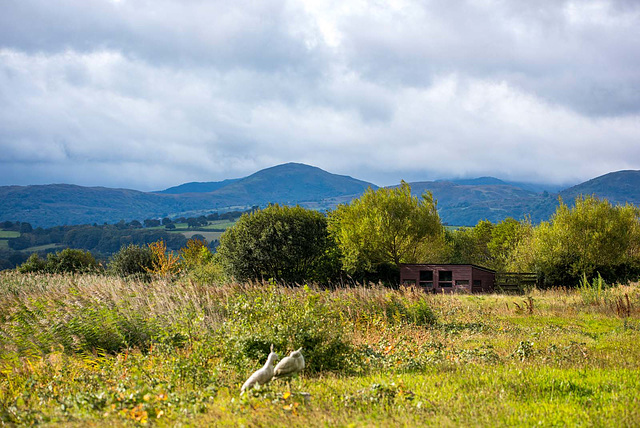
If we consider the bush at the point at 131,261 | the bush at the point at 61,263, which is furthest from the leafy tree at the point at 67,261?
the bush at the point at 131,261

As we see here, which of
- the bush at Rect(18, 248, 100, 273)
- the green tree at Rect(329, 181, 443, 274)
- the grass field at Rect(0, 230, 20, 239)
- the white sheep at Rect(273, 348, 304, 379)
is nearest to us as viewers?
the white sheep at Rect(273, 348, 304, 379)

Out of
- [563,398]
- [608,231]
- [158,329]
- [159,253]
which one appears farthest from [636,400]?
[159,253]

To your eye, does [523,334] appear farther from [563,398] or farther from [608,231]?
[608,231]

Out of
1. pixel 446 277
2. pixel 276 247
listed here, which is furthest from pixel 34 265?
pixel 446 277

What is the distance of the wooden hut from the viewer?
3597cm

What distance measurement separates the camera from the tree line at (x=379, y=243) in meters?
34.6

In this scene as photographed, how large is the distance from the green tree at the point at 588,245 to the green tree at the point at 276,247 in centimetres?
1840

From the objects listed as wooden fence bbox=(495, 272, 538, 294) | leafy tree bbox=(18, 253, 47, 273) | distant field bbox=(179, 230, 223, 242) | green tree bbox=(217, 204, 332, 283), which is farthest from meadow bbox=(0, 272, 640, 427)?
distant field bbox=(179, 230, 223, 242)

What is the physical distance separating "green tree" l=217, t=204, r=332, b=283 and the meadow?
63.7 ft

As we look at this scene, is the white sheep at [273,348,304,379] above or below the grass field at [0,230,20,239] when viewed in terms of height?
above

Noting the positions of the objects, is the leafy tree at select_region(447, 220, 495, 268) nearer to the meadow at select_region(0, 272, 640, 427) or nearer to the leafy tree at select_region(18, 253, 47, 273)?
the leafy tree at select_region(18, 253, 47, 273)

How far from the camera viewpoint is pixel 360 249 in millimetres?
37969

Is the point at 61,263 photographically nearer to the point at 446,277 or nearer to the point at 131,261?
the point at 131,261

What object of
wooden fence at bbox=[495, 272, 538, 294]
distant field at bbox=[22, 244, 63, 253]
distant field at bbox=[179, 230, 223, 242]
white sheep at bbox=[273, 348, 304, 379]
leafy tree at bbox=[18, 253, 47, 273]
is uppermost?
white sheep at bbox=[273, 348, 304, 379]
